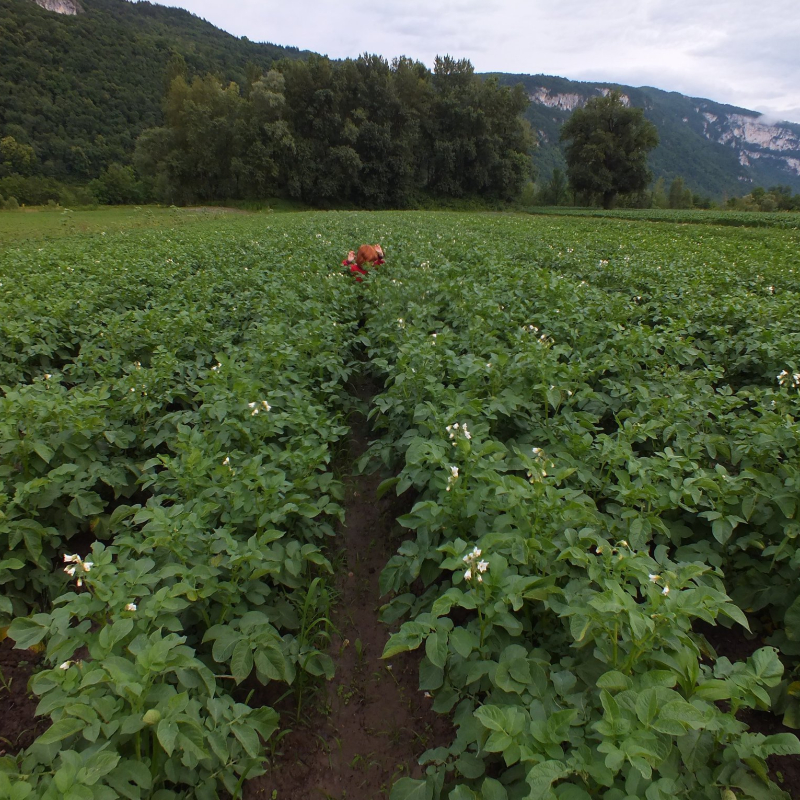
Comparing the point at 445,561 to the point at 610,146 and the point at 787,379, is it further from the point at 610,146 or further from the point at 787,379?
the point at 610,146

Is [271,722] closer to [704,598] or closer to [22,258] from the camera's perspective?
[704,598]

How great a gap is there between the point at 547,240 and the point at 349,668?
1251cm

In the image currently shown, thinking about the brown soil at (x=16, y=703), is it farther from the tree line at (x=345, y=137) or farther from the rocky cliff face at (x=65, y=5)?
the rocky cliff face at (x=65, y=5)

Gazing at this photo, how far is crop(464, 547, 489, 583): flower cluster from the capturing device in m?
1.88

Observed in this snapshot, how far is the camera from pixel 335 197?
162ft

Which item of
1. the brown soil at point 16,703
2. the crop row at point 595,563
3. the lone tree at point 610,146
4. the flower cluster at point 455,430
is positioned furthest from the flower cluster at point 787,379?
the lone tree at point 610,146

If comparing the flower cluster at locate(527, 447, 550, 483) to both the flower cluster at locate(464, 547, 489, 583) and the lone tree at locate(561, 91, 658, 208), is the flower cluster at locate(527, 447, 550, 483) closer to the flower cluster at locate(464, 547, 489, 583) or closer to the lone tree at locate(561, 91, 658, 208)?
the flower cluster at locate(464, 547, 489, 583)

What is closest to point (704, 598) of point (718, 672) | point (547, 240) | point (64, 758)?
point (718, 672)

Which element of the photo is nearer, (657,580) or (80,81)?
(657,580)

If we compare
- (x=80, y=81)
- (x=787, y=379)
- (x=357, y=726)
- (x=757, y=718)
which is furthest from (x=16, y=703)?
(x=80, y=81)

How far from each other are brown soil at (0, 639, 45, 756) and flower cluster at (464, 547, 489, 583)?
6.89 ft

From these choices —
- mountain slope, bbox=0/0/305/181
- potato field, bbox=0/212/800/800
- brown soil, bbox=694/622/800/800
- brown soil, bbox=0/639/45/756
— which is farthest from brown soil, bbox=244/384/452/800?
mountain slope, bbox=0/0/305/181

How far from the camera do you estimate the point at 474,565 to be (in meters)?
1.93

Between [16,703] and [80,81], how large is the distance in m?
103
